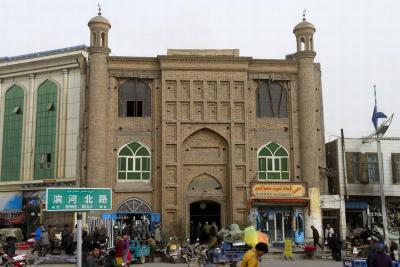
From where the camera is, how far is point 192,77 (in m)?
31.9

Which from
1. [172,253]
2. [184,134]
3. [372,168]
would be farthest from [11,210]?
[372,168]

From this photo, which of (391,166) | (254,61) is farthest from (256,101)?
(391,166)

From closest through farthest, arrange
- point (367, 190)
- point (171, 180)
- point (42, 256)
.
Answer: point (42, 256) → point (171, 180) → point (367, 190)

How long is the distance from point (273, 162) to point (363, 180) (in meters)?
5.82

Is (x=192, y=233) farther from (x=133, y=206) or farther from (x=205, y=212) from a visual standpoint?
(x=133, y=206)

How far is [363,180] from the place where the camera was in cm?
3300

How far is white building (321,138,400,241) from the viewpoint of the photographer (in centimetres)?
3288

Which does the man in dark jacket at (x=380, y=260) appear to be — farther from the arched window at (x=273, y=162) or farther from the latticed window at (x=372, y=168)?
the latticed window at (x=372, y=168)

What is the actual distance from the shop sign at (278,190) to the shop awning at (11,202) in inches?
538

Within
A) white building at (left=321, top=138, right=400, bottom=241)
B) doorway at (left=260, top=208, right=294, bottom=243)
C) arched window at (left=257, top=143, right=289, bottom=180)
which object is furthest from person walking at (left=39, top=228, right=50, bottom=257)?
white building at (left=321, top=138, right=400, bottom=241)

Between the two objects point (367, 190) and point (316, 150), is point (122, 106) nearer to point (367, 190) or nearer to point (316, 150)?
point (316, 150)

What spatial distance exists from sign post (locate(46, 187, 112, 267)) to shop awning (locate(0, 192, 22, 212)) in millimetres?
20922

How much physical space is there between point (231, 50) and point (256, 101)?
11.1 ft

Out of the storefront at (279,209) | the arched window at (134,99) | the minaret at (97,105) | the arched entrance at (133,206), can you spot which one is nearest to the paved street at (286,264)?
the storefront at (279,209)
